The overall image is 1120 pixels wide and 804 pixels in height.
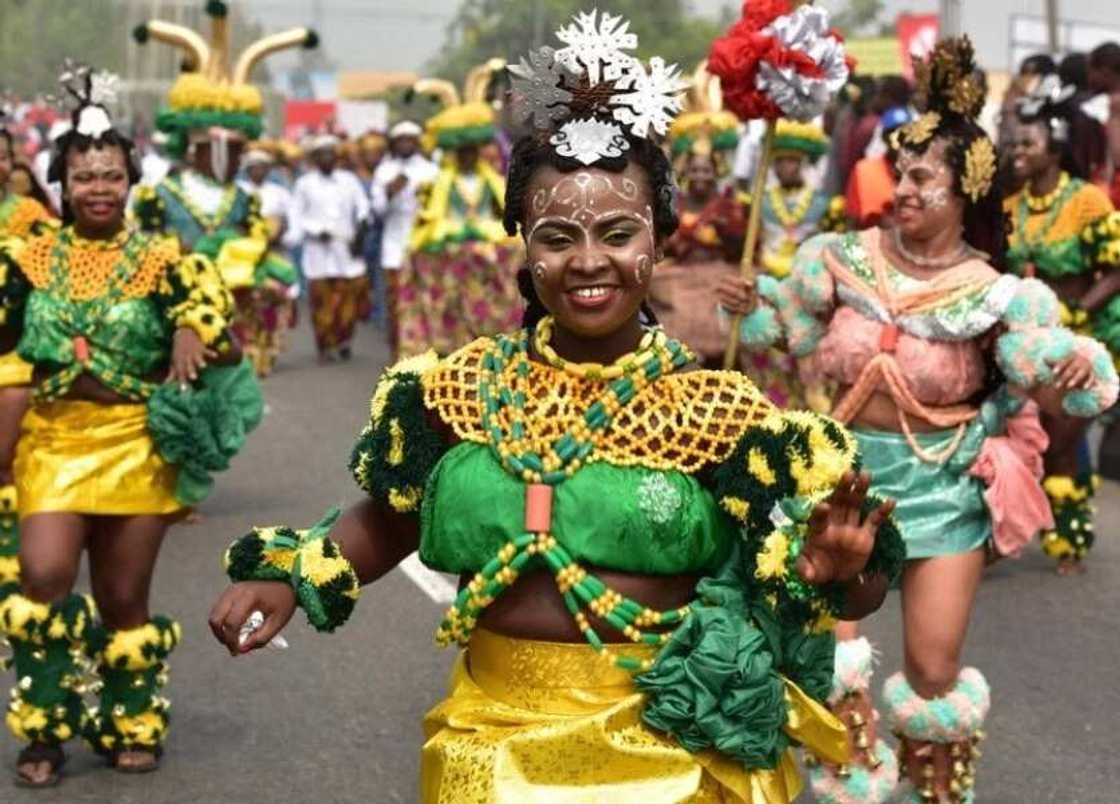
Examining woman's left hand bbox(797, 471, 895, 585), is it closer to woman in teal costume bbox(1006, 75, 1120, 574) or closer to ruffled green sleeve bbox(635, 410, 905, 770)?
ruffled green sleeve bbox(635, 410, 905, 770)

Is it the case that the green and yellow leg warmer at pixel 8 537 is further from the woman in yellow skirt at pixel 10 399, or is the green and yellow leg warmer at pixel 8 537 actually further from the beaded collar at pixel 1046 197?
the beaded collar at pixel 1046 197

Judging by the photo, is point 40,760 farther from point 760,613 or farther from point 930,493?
point 760,613

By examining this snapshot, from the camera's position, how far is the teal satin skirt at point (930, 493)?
666 centimetres

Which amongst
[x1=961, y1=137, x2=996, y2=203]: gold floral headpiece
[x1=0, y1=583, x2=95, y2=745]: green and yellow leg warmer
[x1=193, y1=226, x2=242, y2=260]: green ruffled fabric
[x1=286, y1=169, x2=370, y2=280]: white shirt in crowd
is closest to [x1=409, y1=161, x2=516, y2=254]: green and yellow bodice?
[x1=193, y1=226, x2=242, y2=260]: green ruffled fabric

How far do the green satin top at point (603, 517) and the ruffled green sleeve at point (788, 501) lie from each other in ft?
0.25

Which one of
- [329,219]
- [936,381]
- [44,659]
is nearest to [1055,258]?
[936,381]

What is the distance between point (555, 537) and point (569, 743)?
0.38 metres

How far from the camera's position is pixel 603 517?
14.8 feet

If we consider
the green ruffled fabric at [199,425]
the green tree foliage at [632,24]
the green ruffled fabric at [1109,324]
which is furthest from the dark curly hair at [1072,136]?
the green tree foliage at [632,24]

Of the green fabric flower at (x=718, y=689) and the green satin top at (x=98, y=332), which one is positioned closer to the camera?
the green fabric flower at (x=718, y=689)

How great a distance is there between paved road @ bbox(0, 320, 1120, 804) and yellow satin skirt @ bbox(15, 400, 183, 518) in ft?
2.73

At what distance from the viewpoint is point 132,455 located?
7.50 meters

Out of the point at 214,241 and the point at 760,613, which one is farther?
the point at 214,241

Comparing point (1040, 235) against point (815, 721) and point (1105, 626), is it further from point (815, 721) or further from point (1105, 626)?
point (815, 721)
